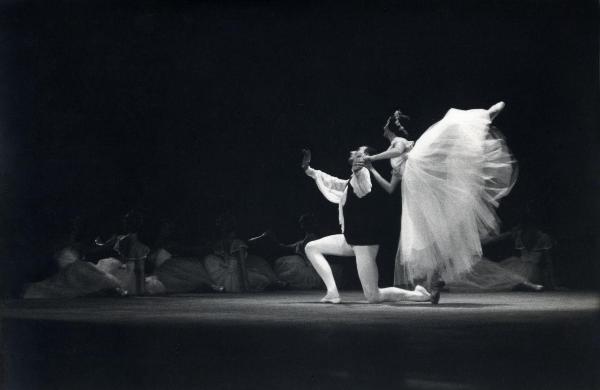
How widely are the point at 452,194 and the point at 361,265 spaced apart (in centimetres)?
90

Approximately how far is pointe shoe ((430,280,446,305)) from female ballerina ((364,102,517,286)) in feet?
0.28

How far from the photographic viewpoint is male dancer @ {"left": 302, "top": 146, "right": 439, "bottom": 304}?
6.02 metres

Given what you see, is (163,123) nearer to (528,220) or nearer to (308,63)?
(308,63)

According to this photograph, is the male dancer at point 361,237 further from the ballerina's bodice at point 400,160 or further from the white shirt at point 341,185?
the ballerina's bodice at point 400,160

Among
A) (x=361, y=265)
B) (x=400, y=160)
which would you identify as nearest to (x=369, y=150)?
(x=400, y=160)

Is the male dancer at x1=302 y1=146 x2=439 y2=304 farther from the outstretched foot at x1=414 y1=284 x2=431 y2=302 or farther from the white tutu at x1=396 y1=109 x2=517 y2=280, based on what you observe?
the white tutu at x1=396 y1=109 x2=517 y2=280

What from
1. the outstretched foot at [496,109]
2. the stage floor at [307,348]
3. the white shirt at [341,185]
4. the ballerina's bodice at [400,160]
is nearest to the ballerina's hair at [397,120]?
the ballerina's bodice at [400,160]

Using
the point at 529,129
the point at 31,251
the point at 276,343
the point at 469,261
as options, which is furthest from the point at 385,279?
the point at 276,343

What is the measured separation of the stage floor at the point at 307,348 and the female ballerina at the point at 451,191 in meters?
0.40

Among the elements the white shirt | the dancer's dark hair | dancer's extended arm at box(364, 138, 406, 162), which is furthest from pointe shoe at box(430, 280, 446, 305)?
the dancer's dark hair

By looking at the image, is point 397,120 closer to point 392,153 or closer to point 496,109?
point 392,153

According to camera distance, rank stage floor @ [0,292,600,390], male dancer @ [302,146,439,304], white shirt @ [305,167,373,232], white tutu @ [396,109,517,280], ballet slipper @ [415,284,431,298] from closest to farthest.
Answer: stage floor @ [0,292,600,390] → white tutu @ [396,109,517,280] → male dancer @ [302,146,439,304] → white shirt @ [305,167,373,232] → ballet slipper @ [415,284,431,298]

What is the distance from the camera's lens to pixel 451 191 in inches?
230

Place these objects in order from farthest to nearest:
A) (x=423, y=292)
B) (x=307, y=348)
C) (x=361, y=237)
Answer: (x=423, y=292) → (x=361, y=237) → (x=307, y=348)
